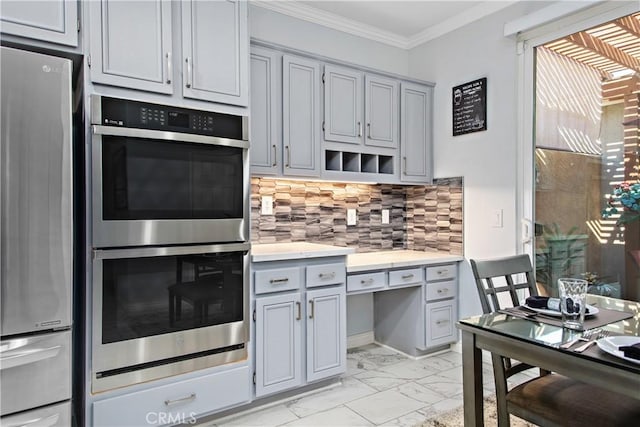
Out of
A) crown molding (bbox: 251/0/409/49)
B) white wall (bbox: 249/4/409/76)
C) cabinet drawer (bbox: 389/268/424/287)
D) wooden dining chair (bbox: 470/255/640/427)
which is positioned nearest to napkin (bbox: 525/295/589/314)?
wooden dining chair (bbox: 470/255/640/427)

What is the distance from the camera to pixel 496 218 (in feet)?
9.79

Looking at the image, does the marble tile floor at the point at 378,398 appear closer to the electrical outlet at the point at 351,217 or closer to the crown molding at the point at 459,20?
the electrical outlet at the point at 351,217

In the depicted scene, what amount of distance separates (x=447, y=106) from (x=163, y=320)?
2.68 metres

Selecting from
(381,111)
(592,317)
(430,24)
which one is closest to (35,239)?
(592,317)

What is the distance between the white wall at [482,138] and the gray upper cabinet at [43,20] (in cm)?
266

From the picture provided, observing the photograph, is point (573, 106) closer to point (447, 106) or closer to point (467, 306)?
point (447, 106)

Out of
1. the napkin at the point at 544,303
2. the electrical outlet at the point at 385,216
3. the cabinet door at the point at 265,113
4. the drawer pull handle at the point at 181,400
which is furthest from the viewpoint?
the electrical outlet at the point at 385,216

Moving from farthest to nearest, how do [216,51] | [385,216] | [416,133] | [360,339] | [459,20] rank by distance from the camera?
1. [385,216]
2. [360,339]
3. [416,133]
4. [459,20]
5. [216,51]

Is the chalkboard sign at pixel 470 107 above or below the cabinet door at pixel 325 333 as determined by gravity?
above

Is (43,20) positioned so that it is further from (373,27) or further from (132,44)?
(373,27)

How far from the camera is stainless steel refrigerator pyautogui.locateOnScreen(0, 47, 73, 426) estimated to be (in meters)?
1.49

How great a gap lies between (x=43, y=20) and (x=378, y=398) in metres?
2.61

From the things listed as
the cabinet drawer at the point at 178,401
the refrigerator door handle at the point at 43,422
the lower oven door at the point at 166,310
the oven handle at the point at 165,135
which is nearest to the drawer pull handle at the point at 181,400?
the cabinet drawer at the point at 178,401

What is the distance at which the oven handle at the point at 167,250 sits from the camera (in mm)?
1777
